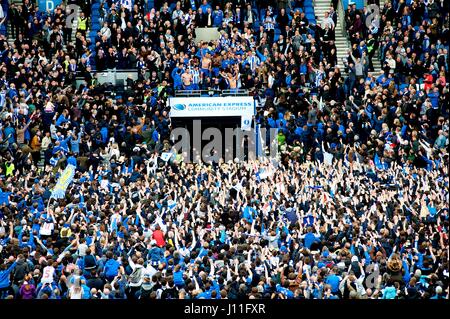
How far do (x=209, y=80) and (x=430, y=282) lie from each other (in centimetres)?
1345

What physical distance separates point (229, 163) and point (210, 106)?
13.0ft

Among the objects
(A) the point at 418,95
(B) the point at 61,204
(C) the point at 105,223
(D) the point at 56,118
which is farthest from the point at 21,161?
(A) the point at 418,95

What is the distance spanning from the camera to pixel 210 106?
33406mm

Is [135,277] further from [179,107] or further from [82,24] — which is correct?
[82,24]

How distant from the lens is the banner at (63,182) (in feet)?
92.3

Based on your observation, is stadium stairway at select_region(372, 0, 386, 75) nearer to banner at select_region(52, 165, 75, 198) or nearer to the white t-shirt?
banner at select_region(52, 165, 75, 198)

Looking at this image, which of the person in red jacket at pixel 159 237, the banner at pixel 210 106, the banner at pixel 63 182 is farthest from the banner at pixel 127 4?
the person in red jacket at pixel 159 237

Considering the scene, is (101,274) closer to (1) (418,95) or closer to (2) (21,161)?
(2) (21,161)

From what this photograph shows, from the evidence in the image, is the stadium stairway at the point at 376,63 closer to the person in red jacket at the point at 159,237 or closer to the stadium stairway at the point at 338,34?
the stadium stairway at the point at 338,34

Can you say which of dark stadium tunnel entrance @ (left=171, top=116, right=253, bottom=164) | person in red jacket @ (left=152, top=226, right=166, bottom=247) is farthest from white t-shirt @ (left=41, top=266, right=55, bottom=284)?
dark stadium tunnel entrance @ (left=171, top=116, right=253, bottom=164)

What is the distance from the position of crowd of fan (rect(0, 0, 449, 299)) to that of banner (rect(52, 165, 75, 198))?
183 millimetres

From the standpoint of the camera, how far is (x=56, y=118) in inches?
1278

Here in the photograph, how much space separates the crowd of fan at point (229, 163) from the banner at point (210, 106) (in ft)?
1.11

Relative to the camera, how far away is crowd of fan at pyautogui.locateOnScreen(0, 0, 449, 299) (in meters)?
22.3
